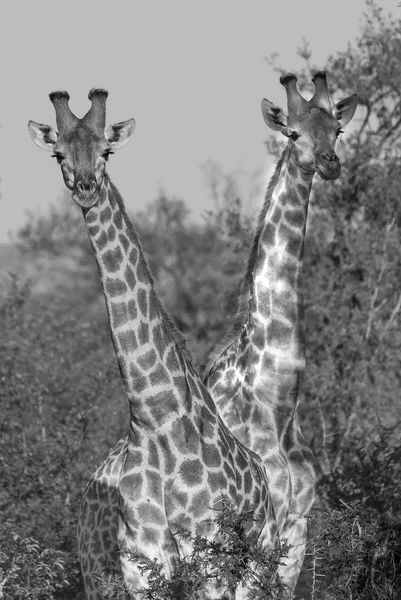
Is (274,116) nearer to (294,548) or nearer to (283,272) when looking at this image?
(283,272)

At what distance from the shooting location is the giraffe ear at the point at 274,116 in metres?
8.84

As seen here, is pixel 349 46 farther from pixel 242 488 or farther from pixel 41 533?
pixel 242 488

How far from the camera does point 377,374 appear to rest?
1363cm

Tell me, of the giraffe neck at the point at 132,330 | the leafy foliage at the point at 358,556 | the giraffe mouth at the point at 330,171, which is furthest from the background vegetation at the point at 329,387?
the giraffe mouth at the point at 330,171

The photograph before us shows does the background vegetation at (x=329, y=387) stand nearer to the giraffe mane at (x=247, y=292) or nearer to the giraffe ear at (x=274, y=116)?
the giraffe mane at (x=247, y=292)

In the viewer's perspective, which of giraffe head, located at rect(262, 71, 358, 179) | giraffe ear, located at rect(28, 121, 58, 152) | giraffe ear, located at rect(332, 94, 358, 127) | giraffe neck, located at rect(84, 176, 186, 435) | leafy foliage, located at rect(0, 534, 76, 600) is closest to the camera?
giraffe neck, located at rect(84, 176, 186, 435)

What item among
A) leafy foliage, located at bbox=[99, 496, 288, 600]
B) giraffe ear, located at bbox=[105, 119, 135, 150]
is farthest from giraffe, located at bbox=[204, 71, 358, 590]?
giraffe ear, located at bbox=[105, 119, 135, 150]

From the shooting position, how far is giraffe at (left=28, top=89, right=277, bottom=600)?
6980 mm

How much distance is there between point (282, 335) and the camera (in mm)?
8562

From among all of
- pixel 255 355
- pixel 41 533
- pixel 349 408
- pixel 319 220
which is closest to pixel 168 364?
pixel 255 355

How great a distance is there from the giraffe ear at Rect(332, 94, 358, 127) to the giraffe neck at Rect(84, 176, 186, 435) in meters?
2.58

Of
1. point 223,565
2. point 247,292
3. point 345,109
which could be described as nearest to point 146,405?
point 223,565

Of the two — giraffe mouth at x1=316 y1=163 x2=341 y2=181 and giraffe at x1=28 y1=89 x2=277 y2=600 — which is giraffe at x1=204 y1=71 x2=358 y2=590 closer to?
giraffe mouth at x1=316 y1=163 x2=341 y2=181

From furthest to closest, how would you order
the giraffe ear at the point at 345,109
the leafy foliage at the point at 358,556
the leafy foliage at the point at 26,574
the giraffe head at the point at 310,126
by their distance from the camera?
the giraffe ear at the point at 345,109 → the giraffe head at the point at 310,126 → the leafy foliage at the point at 26,574 → the leafy foliage at the point at 358,556
